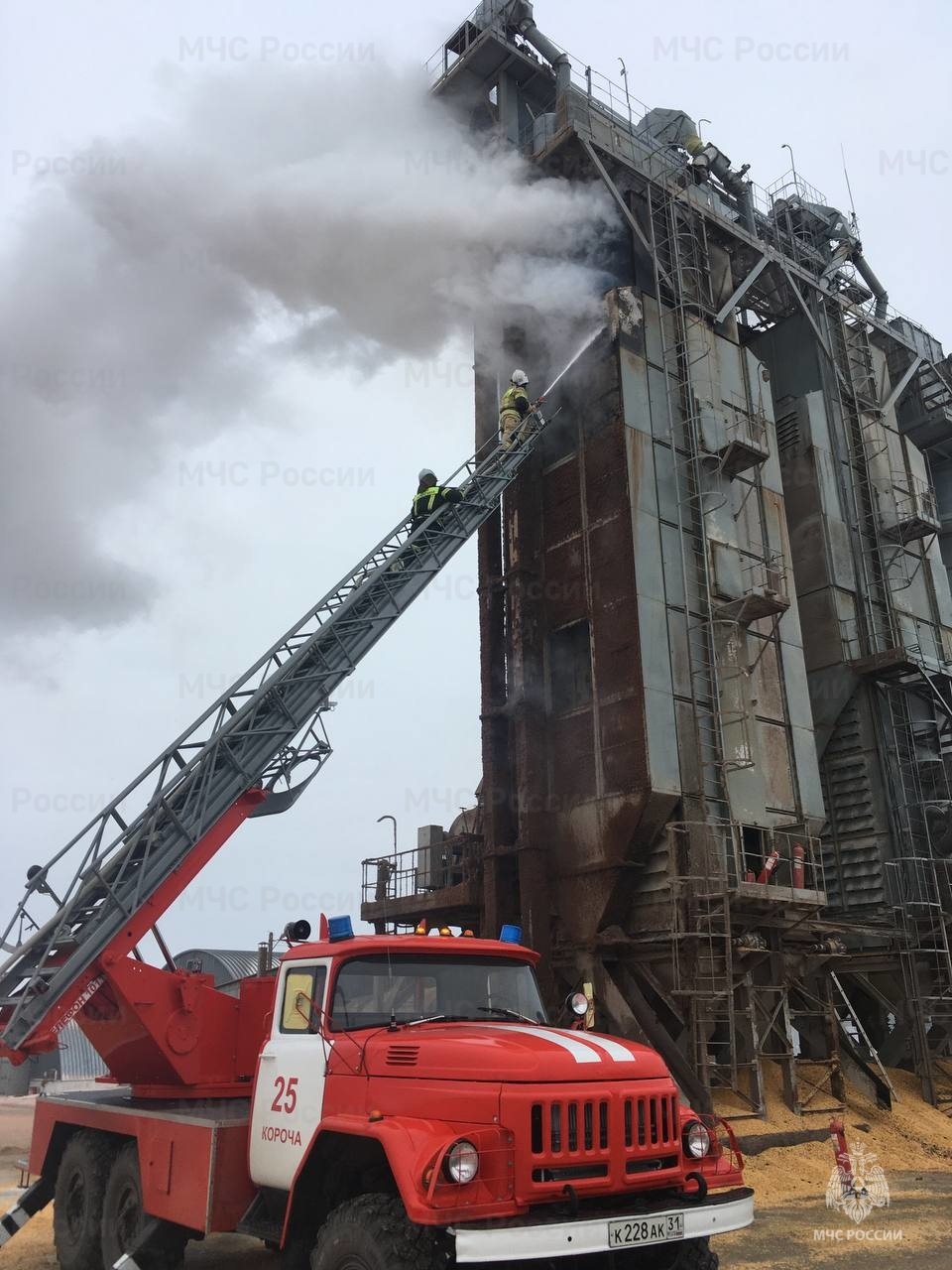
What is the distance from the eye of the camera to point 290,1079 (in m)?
7.45

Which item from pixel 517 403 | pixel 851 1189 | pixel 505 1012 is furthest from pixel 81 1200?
pixel 517 403

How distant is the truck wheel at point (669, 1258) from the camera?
254 inches

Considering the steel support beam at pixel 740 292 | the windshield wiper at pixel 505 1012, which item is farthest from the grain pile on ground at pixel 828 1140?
the steel support beam at pixel 740 292

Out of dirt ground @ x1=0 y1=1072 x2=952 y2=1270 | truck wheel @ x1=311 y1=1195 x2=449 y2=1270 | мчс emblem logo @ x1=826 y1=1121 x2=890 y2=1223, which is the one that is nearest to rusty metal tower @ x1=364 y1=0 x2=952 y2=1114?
dirt ground @ x1=0 y1=1072 x2=952 y2=1270

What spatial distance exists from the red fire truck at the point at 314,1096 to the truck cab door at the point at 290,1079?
20mm

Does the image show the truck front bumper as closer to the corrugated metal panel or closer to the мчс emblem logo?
the мчс emblem logo

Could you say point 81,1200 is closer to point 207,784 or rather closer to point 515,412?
point 207,784

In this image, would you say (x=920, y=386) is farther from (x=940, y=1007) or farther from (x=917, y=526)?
(x=940, y=1007)

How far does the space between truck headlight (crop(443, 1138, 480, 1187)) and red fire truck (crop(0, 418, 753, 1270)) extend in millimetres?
12

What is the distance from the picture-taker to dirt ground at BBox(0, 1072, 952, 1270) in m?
9.45

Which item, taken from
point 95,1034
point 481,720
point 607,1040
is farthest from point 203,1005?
point 481,720

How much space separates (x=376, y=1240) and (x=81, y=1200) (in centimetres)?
539

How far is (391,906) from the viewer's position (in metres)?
21.5

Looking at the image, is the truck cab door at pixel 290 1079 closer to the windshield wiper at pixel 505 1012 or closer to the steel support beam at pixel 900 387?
the windshield wiper at pixel 505 1012
